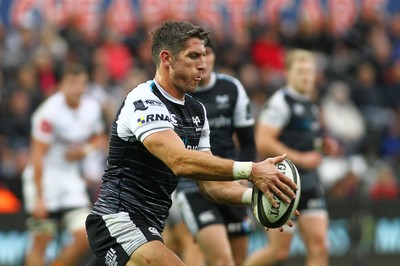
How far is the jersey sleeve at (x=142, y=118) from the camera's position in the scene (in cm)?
→ 605

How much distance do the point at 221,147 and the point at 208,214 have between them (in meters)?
0.66

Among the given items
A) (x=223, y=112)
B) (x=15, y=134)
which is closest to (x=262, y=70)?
(x=15, y=134)

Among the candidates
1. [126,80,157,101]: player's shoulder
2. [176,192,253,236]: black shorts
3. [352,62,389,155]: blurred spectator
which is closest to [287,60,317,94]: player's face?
[176,192,253,236]: black shorts

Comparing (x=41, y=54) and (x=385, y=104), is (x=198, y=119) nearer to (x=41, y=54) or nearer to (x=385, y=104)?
(x=41, y=54)

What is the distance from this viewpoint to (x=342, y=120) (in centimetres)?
1706

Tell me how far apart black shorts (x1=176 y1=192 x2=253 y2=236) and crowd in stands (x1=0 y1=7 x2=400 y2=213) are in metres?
5.15

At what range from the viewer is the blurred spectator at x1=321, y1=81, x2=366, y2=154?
16938 millimetres

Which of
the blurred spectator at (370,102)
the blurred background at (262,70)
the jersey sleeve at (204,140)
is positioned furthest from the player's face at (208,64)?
the blurred spectator at (370,102)

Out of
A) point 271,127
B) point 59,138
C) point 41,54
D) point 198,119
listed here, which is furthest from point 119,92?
point 198,119

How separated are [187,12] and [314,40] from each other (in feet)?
8.87

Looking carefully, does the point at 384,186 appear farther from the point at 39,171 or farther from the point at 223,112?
the point at 223,112

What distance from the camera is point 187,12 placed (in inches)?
710

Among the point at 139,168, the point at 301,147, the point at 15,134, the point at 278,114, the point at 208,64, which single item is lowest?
the point at 15,134

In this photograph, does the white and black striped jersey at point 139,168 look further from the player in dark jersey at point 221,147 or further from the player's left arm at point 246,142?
the player's left arm at point 246,142
